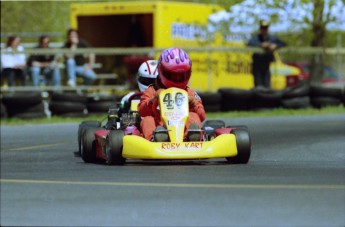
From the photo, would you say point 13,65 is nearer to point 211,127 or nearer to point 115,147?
point 211,127

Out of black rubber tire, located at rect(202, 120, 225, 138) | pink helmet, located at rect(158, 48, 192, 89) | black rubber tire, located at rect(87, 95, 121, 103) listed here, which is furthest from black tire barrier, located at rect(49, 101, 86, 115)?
pink helmet, located at rect(158, 48, 192, 89)

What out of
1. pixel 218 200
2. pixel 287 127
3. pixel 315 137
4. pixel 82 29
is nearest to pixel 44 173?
pixel 218 200

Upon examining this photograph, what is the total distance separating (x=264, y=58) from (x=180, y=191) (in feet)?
43.6

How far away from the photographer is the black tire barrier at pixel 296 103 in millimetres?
20109

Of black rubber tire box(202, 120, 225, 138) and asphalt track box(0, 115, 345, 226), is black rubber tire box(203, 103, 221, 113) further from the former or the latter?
black rubber tire box(202, 120, 225, 138)

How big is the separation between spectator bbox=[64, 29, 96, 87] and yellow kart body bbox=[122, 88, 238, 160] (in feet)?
34.7

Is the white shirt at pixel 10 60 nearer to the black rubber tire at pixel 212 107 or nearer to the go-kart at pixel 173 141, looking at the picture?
the black rubber tire at pixel 212 107

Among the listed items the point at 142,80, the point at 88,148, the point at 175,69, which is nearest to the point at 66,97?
the point at 142,80

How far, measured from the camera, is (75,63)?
21.7 metres

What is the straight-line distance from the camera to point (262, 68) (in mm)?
21250

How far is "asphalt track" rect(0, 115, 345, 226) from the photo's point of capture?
7125 mm

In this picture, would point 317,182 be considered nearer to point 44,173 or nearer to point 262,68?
point 44,173

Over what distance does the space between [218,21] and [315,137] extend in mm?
11655

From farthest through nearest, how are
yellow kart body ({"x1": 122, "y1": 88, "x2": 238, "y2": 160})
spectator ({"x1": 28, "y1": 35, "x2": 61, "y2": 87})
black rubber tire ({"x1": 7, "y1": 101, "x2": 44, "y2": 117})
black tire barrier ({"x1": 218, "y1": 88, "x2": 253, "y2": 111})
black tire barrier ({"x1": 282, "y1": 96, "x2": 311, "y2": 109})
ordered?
1. spectator ({"x1": 28, "y1": 35, "x2": 61, "y2": 87})
2. black tire barrier ({"x1": 282, "y1": 96, "x2": 311, "y2": 109})
3. black tire barrier ({"x1": 218, "y1": 88, "x2": 253, "y2": 111})
4. black rubber tire ({"x1": 7, "y1": 101, "x2": 44, "y2": 117})
5. yellow kart body ({"x1": 122, "y1": 88, "x2": 238, "y2": 160})
